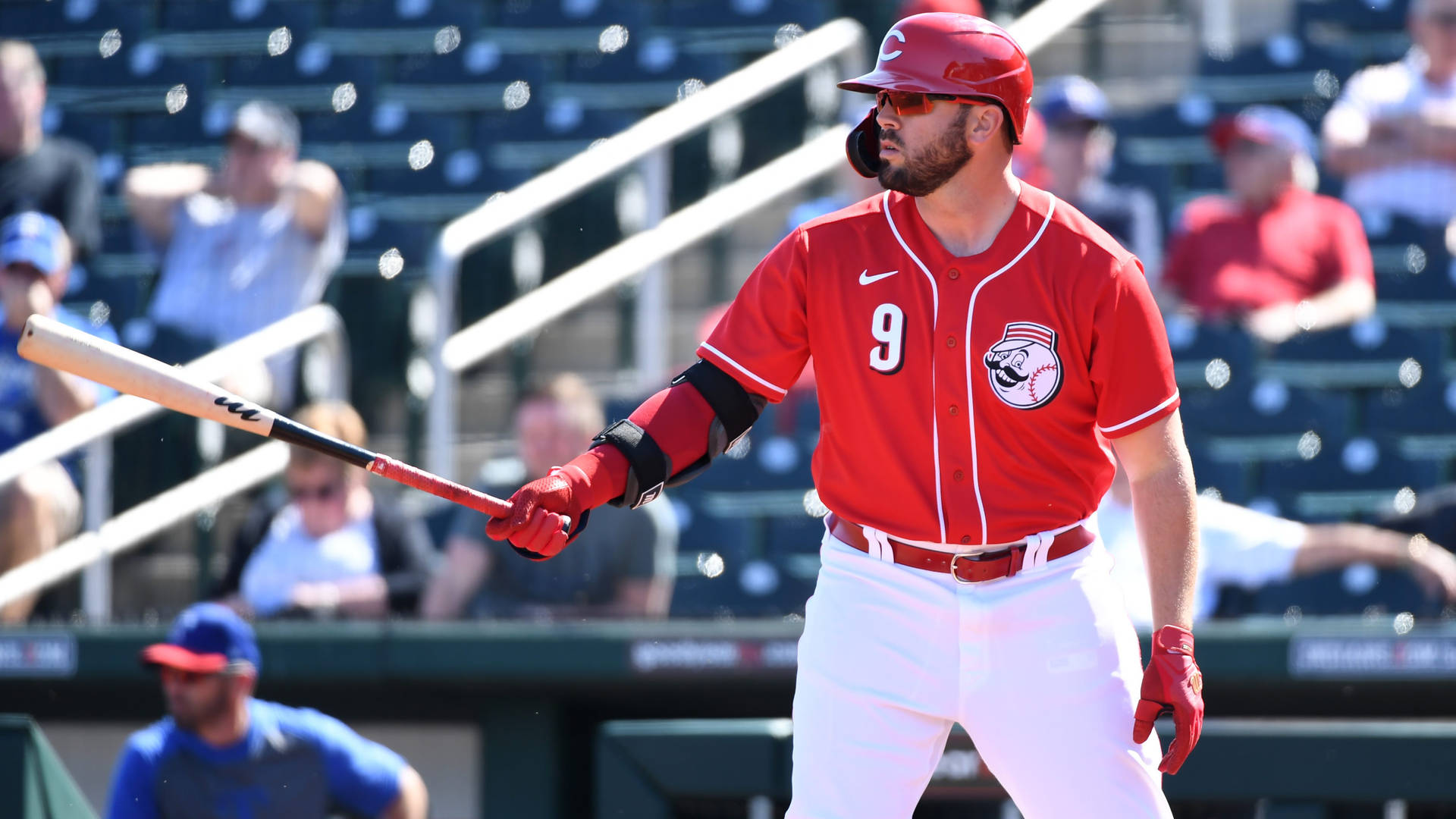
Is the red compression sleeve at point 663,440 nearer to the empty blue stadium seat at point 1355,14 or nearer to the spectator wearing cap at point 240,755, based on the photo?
the spectator wearing cap at point 240,755

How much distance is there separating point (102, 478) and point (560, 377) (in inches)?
54.6

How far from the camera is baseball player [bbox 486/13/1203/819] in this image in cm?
282

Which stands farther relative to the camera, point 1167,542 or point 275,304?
point 275,304

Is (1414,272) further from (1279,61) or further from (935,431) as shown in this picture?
(935,431)

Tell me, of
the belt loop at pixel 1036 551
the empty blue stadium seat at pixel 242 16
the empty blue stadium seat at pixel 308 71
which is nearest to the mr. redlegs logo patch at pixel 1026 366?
the belt loop at pixel 1036 551

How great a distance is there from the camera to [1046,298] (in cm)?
287

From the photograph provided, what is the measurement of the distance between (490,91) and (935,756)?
5.01 meters

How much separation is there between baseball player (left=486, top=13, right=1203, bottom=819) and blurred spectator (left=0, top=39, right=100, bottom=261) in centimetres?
438

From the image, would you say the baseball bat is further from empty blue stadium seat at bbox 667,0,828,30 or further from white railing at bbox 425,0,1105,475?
empty blue stadium seat at bbox 667,0,828,30

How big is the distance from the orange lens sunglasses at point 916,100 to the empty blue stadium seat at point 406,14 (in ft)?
16.9

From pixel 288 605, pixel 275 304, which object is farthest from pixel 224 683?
pixel 275 304

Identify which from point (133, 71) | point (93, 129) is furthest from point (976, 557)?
point (133, 71)

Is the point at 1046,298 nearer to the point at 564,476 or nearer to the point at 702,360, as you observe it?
the point at 702,360

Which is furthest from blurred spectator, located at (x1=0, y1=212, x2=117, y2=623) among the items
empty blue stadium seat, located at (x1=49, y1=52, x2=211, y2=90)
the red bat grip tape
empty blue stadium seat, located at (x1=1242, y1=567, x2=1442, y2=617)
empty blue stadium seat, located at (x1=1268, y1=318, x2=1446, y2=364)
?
empty blue stadium seat, located at (x1=1268, y1=318, x2=1446, y2=364)
